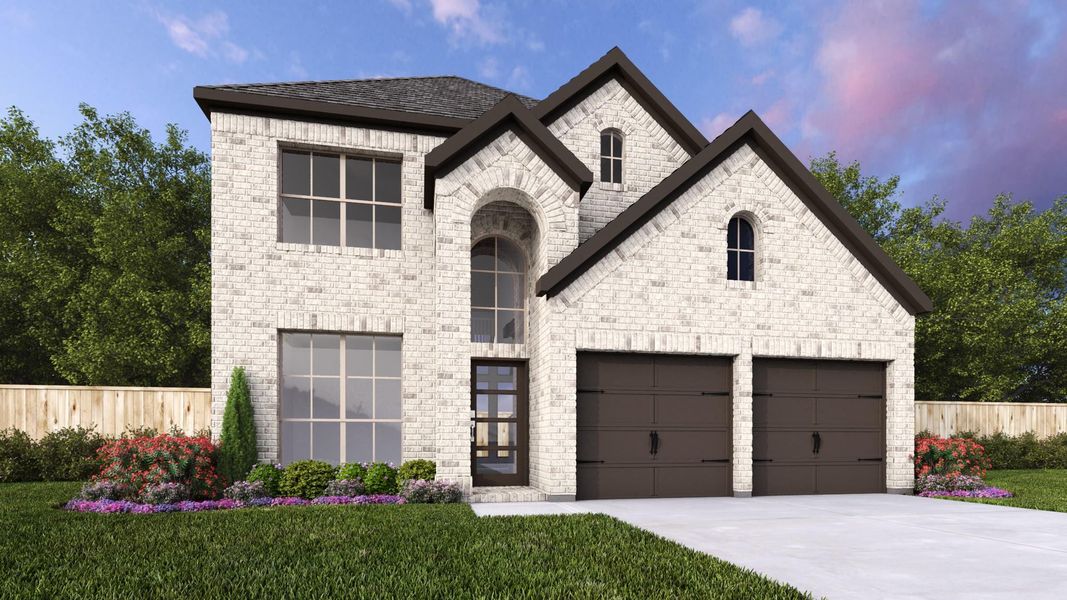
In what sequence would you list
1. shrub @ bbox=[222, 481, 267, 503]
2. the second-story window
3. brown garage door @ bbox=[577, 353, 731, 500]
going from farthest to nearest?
1. the second-story window
2. brown garage door @ bbox=[577, 353, 731, 500]
3. shrub @ bbox=[222, 481, 267, 503]

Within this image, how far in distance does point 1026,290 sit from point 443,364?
1057 inches

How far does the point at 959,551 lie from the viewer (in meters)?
7.15

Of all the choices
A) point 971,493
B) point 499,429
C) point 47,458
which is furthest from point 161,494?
point 971,493

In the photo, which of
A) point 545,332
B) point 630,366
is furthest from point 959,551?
point 545,332

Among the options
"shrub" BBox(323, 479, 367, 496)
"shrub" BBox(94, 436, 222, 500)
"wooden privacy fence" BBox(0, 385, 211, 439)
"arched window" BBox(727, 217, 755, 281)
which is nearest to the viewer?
"shrub" BBox(94, 436, 222, 500)

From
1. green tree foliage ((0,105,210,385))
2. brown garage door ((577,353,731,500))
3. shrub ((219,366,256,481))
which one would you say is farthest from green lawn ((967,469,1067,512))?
green tree foliage ((0,105,210,385))

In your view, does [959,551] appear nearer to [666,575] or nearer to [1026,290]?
[666,575]

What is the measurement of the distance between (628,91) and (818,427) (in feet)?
27.8

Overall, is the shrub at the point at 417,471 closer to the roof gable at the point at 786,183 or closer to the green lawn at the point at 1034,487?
the roof gable at the point at 786,183

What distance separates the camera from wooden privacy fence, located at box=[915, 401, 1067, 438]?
1827 cm

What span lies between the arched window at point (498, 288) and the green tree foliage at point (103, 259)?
1320cm

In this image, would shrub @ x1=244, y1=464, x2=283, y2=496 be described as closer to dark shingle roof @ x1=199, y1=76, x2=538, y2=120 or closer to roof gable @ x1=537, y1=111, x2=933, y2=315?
roof gable @ x1=537, y1=111, x2=933, y2=315

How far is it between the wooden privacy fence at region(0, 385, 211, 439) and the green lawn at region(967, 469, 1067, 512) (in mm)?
16064

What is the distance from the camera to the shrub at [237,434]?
36.9 ft
